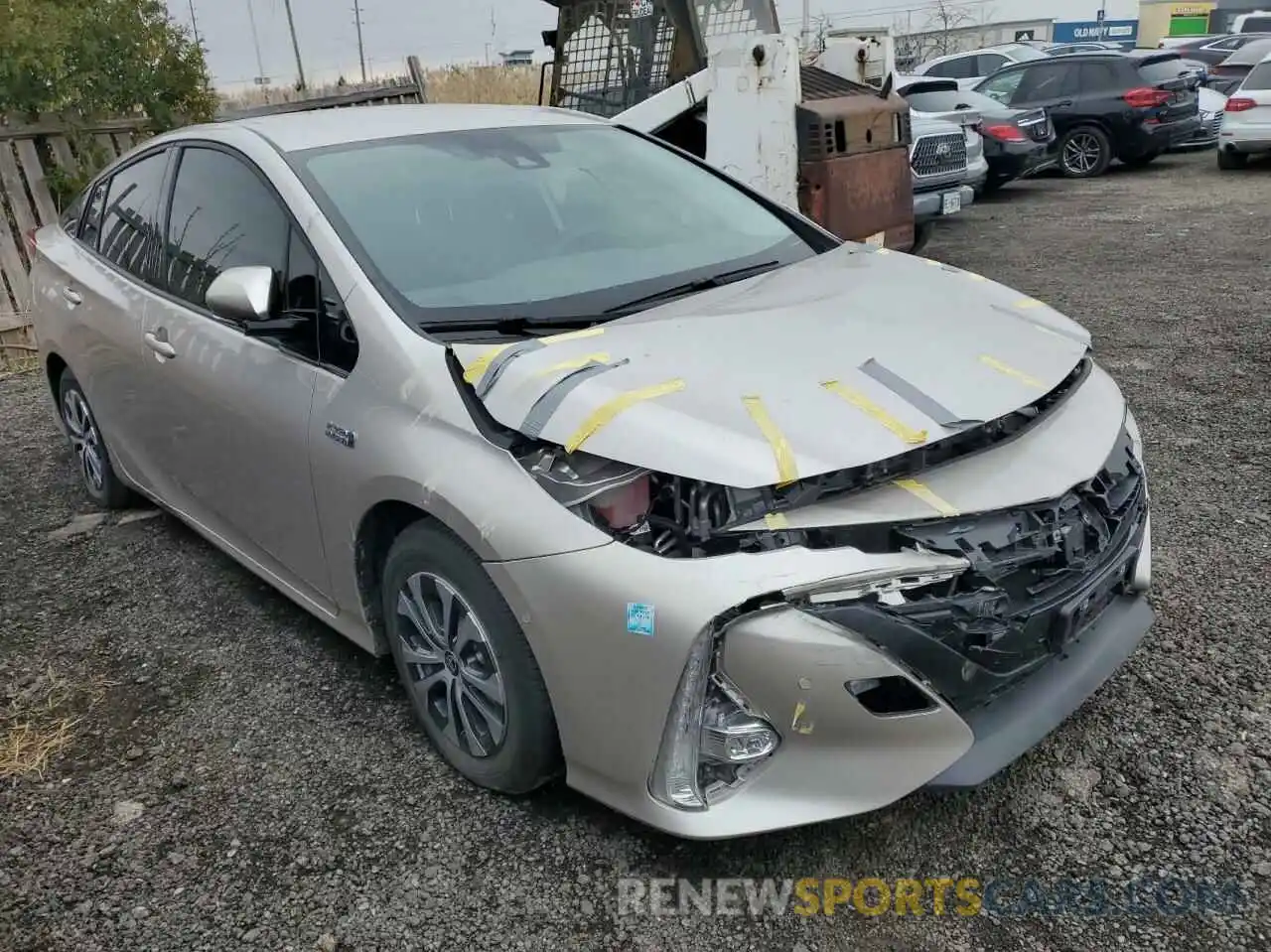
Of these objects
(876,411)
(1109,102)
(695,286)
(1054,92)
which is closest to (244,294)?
(695,286)

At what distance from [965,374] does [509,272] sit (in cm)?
126

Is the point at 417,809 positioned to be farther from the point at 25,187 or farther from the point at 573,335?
the point at 25,187

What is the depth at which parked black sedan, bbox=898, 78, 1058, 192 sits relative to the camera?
11.5 metres

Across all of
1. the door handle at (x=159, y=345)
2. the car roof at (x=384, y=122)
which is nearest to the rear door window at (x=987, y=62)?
the car roof at (x=384, y=122)

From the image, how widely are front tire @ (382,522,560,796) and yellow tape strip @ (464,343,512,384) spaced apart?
373 millimetres

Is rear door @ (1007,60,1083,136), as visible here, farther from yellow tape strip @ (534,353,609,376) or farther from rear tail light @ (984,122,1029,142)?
yellow tape strip @ (534,353,609,376)

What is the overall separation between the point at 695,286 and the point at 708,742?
139cm

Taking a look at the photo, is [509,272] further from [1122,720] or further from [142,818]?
[1122,720]

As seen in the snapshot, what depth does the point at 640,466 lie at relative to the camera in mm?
2088

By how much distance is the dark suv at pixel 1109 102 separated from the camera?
521 inches

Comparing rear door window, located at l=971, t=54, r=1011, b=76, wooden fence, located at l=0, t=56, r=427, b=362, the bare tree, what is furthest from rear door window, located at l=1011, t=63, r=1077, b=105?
the bare tree

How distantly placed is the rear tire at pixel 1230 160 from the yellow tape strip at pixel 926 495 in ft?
45.0

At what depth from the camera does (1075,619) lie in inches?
87.1

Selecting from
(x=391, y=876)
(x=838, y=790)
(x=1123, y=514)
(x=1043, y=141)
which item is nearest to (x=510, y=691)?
(x=391, y=876)
